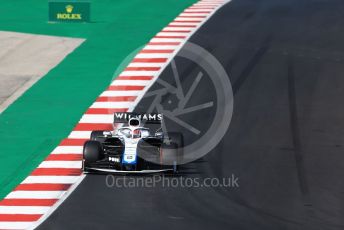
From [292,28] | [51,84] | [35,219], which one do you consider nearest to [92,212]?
[35,219]

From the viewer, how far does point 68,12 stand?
3825 centimetres

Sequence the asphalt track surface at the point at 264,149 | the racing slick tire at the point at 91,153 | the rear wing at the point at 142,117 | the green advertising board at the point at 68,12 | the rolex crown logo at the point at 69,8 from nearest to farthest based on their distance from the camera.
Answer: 1. the asphalt track surface at the point at 264,149
2. the racing slick tire at the point at 91,153
3. the rear wing at the point at 142,117
4. the green advertising board at the point at 68,12
5. the rolex crown logo at the point at 69,8

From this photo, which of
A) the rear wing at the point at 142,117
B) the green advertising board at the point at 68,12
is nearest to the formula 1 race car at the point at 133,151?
the rear wing at the point at 142,117

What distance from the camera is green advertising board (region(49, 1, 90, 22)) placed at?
38.0 metres

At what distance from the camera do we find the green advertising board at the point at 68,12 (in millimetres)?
37969

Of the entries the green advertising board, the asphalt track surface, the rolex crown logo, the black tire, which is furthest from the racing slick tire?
the rolex crown logo

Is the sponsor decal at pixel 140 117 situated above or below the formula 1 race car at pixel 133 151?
above

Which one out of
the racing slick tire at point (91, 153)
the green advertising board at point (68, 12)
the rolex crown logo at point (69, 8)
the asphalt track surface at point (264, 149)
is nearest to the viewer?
the asphalt track surface at point (264, 149)

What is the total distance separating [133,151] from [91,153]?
1006mm

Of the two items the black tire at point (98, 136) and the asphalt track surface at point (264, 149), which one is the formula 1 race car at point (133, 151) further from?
the asphalt track surface at point (264, 149)

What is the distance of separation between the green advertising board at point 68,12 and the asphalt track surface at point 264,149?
5389mm

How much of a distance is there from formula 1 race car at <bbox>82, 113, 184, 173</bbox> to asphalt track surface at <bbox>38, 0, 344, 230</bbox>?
0.44 meters

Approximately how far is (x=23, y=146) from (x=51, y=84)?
6320 mm

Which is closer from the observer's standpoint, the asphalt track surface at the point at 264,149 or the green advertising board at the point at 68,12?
the asphalt track surface at the point at 264,149
